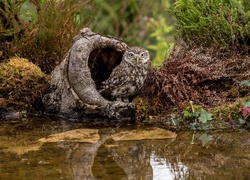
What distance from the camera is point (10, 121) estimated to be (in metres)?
5.88

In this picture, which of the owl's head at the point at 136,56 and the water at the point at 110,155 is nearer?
the water at the point at 110,155

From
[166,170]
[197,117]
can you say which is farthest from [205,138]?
[166,170]

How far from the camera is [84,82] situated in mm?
5793

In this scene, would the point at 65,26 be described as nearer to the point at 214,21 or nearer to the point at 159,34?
the point at 214,21

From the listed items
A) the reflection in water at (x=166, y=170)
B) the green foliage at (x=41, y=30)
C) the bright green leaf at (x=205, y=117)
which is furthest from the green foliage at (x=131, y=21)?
the reflection in water at (x=166, y=170)

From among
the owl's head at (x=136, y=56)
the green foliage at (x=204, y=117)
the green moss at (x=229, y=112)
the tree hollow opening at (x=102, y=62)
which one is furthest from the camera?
the tree hollow opening at (x=102, y=62)

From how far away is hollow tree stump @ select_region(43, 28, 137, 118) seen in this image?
18.9 ft

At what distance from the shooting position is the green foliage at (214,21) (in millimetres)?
6250

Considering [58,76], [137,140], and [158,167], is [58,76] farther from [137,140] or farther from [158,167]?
[158,167]

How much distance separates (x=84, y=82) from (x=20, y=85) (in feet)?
2.56

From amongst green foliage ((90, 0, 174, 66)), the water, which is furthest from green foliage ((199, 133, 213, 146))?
green foliage ((90, 0, 174, 66))

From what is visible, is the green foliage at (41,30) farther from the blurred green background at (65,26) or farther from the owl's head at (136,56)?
the owl's head at (136,56)

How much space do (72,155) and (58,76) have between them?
1.69m

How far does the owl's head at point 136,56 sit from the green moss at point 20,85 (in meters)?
1.00
